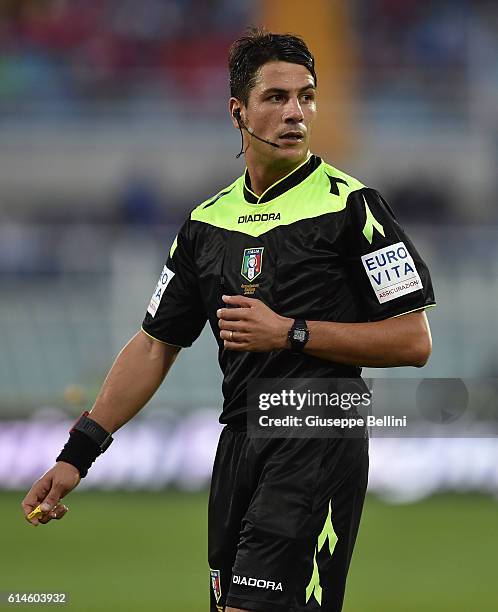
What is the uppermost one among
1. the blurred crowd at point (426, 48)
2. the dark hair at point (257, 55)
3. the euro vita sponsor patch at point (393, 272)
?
the blurred crowd at point (426, 48)

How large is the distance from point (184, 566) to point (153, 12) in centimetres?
1192

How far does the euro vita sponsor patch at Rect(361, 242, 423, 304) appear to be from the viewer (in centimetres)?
412

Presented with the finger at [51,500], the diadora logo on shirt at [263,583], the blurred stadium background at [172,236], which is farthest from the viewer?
the blurred stadium background at [172,236]

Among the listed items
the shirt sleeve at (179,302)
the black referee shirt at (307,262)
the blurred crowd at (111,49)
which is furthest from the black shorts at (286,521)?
the blurred crowd at (111,49)

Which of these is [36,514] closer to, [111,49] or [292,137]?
[292,137]

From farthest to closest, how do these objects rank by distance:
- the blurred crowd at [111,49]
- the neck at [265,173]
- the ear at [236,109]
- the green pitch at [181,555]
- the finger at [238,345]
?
the blurred crowd at [111,49], the green pitch at [181,555], the ear at [236,109], the neck at [265,173], the finger at [238,345]

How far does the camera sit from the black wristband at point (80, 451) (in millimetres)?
4488

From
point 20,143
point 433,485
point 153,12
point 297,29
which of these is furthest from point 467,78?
point 433,485

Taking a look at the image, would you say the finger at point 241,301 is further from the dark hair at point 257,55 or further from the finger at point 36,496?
the finger at point 36,496

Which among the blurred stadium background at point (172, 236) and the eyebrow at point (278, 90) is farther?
the blurred stadium background at point (172, 236)

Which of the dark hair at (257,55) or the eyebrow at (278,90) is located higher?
the dark hair at (257,55)

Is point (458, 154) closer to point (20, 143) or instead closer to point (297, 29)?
point (297, 29)

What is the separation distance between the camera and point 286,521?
13.3 feet

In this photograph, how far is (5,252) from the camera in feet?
47.3
